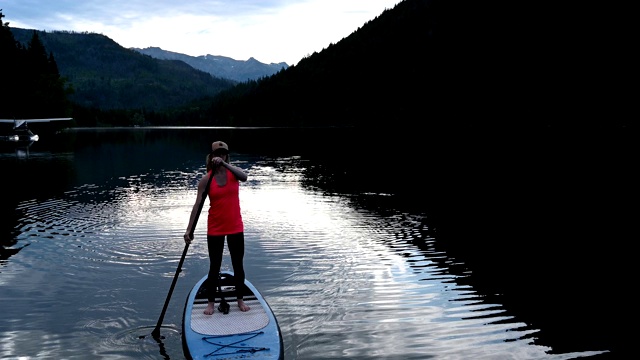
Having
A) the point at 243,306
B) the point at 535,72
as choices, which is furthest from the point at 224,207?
the point at 535,72

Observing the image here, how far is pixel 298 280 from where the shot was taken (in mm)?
15500

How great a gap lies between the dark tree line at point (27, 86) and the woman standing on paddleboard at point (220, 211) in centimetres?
12753

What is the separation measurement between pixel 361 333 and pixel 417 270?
5291mm

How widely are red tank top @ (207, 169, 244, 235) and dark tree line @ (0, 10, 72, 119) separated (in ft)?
419

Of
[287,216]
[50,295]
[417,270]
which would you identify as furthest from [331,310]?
[287,216]

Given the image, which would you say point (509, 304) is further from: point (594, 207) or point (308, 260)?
point (594, 207)

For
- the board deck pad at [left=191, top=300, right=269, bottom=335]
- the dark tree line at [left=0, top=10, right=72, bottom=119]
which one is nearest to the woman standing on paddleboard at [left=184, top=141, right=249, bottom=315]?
the board deck pad at [left=191, top=300, right=269, bottom=335]

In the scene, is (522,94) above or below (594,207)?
above

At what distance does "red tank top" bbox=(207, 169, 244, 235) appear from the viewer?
10.6 meters

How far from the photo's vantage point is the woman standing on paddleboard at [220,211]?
1041cm

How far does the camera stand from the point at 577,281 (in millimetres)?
16000

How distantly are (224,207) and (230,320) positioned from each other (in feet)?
7.35

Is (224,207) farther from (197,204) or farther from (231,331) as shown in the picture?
(231,331)

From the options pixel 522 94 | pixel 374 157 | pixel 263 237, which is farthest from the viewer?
pixel 522 94
